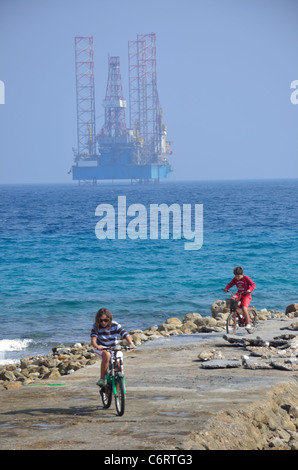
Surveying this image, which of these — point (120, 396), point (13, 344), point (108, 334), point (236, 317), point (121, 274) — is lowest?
point (121, 274)

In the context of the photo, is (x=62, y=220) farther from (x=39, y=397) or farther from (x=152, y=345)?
(x=39, y=397)

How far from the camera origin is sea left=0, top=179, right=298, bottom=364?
21422 mm

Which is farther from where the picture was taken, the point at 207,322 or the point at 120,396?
the point at 207,322

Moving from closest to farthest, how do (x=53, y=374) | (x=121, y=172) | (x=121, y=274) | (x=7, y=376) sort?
(x=53, y=374), (x=7, y=376), (x=121, y=274), (x=121, y=172)

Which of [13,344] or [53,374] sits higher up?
[53,374]

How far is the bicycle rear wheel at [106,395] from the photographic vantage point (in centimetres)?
803

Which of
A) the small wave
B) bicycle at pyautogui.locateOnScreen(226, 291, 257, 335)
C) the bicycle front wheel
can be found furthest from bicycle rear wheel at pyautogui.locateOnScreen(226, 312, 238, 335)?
the small wave

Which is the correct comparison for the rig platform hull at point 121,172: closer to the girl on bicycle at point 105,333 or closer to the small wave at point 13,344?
the small wave at point 13,344

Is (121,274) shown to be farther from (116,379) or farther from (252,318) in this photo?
(116,379)

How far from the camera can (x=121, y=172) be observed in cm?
19100

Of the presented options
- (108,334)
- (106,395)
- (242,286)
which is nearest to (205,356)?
(242,286)

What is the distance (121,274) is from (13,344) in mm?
15163

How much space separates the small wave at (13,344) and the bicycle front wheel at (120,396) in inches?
398

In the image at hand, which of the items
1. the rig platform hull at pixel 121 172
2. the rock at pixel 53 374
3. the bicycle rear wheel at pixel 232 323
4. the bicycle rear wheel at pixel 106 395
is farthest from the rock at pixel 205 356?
the rig platform hull at pixel 121 172
